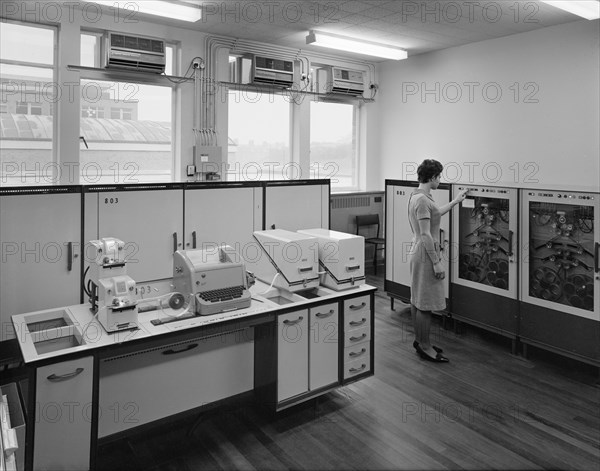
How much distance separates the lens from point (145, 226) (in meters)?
4.24

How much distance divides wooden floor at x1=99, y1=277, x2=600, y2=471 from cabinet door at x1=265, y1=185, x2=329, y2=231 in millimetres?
1854

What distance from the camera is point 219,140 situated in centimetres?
576

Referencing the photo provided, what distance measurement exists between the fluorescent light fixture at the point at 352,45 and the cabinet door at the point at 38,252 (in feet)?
10.4

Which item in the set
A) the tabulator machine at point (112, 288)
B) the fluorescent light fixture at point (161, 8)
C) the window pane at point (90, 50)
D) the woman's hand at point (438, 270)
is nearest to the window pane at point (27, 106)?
the window pane at point (90, 50)

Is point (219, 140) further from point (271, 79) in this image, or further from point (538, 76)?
point (538, 76)

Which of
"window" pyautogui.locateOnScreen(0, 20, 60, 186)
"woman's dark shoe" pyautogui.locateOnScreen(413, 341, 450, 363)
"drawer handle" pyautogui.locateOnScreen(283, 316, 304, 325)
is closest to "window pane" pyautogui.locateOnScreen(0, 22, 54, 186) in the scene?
"window" pyautogui.locateOnScreen(0, 20, 60, 186)

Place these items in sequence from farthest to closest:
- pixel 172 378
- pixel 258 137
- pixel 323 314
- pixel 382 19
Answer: pixel 258 137
pixel 382 19
pixel 323 314
pixel 172 378

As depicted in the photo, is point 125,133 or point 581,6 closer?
point 581,6

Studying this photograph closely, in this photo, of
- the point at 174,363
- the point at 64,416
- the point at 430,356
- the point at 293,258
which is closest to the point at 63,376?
the point at 64,416

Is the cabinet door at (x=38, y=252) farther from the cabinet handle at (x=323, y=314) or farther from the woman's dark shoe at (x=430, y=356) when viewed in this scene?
the woman's dark shoe at (x=430, y=356)

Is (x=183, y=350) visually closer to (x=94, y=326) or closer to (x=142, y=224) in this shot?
(x=94, y=326)

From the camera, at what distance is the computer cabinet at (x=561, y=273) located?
367cm

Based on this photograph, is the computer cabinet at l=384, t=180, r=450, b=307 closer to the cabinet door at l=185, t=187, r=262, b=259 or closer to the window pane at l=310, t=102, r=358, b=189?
the cabinet door at l=185, t=187, r=262, b=259

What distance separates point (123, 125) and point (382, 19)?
2.97 meters
